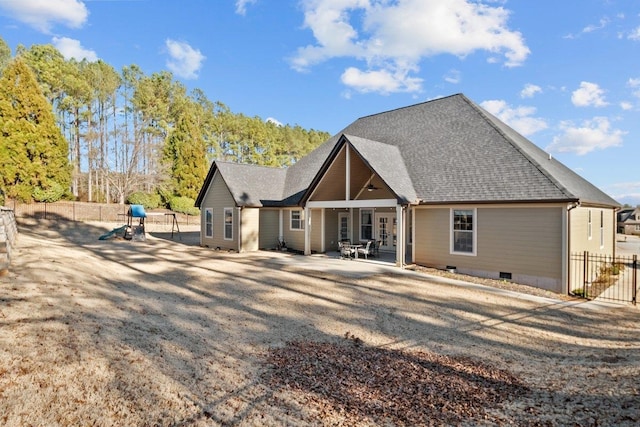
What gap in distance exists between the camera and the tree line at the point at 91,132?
31500mm

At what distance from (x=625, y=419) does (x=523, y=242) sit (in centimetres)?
968

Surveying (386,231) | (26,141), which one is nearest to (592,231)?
(386,231)

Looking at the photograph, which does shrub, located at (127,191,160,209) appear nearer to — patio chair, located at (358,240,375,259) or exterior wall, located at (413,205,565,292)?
patio chair, located at (358,240,375,259)

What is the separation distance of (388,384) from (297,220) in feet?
53.5

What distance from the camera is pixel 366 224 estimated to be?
20906 millimetres

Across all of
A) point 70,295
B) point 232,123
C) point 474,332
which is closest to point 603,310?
point 474,332

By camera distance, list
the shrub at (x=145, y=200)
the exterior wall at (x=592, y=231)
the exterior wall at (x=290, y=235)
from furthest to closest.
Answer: the shrub at (x=145, y=200)
the exterior wall at (x=290, y=235)
the exterior wall at (x=592, y=231)

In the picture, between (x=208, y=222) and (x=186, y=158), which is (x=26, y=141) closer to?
(x=186, y=158)

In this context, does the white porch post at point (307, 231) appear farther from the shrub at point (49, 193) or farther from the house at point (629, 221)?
the house at point (629, 221)

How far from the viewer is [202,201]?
78.0 ft

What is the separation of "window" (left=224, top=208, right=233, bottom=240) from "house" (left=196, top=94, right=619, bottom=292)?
61 millimetres

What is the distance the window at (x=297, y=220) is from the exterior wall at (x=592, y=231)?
12.8 metres

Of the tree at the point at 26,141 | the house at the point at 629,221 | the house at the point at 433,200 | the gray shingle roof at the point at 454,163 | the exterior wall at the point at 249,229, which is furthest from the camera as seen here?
the house at the point at 629,221

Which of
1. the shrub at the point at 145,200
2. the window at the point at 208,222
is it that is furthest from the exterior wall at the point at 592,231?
the shrub at the point at 145,200
